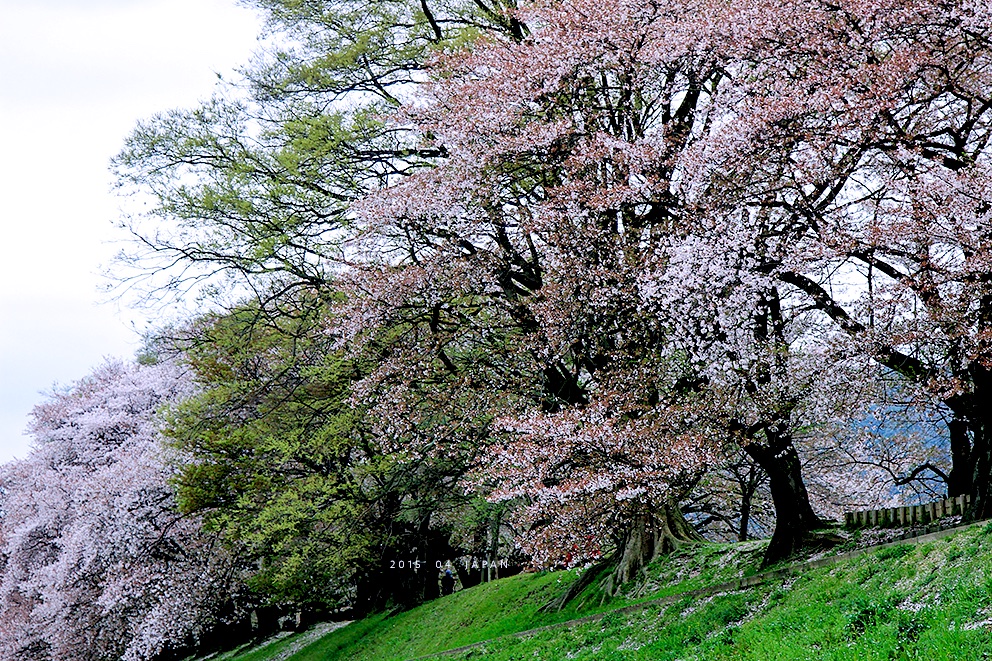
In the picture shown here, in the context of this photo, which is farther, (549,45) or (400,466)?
(400,466)

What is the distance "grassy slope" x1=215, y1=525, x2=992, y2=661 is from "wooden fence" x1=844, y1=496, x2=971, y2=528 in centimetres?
172

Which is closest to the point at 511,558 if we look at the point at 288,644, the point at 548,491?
the point at 288,644

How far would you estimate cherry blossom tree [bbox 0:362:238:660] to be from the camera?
91.9ft

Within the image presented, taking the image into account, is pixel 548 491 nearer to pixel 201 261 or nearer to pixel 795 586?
pixel 795 586

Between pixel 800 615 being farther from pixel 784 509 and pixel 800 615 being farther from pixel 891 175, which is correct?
pixel 891 175

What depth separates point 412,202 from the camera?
15.2m

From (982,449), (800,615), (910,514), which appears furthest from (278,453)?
(982,449)

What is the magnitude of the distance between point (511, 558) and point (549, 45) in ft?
60.6

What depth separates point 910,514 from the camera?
1245 cm

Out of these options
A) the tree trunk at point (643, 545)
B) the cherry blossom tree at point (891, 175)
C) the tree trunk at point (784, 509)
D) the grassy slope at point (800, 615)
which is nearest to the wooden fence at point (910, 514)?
the tree trunk at point (784, 509)

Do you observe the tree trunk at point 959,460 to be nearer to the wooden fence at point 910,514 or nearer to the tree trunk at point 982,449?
the wooden fence at point 910,514

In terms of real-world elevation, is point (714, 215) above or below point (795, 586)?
above

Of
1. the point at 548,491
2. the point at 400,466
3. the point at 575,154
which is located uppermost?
the point at 575,154

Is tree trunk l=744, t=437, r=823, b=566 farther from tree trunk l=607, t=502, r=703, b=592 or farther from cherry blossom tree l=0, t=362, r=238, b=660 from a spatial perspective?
cherry blossom tree l=0, t=362, r=238, b=660
